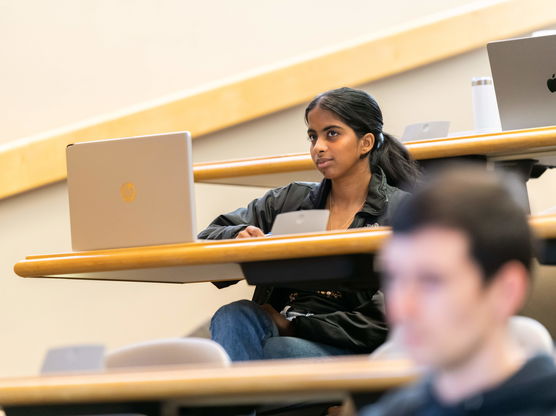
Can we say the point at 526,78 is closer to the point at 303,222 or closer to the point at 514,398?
the point at 303,222

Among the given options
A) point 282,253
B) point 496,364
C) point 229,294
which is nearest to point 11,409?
point 282,253

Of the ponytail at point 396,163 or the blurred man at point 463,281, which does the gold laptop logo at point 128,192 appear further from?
the blurred man at point 463,281

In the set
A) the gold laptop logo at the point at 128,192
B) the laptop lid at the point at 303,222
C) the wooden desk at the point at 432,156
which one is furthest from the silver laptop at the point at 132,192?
the wooden desk at the point at 432,156

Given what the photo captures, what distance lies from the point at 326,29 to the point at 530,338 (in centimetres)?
323

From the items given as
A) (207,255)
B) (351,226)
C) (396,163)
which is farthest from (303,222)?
(396,163)

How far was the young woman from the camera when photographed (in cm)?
263

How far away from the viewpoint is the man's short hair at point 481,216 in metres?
0.88

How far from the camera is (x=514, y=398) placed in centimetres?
92

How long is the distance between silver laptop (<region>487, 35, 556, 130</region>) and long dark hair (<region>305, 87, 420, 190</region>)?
32 cm

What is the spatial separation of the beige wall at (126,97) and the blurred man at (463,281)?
3410 millimetres

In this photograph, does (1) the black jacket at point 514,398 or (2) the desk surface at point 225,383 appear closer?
(1) the black jacket at point 514,398

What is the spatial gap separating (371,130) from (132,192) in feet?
2.92

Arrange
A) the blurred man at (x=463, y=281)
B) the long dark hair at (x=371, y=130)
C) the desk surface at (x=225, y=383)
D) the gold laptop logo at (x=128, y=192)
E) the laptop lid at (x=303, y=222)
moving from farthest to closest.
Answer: the long dark hair at (x=371, y=130)
the gold laptop logo at (x=128, y=192)
the laptop lid at (x=303, y=222)
the desk surface at (x=225, y=383)
the blurred man at (x=463, y=281)

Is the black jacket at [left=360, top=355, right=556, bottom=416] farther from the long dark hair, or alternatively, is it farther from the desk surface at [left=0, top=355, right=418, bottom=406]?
the long dark hair
